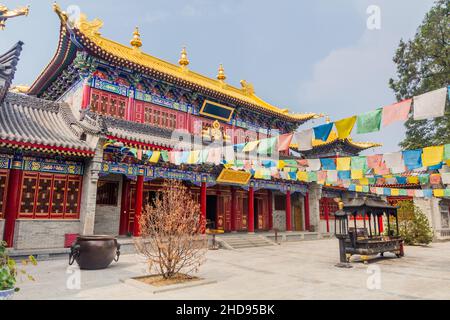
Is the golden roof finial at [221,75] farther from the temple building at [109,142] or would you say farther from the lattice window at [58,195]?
the lattice window at [58,195]

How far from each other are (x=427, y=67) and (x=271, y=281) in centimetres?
1611

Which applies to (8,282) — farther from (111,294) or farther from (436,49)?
(436,49)

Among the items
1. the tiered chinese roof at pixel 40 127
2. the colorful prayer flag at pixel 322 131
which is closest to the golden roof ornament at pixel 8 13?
the tiered chinese roof at pixel 40 127

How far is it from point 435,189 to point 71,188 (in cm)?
1958

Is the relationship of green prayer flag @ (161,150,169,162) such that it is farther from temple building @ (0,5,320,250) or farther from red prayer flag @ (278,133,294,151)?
red prayer flag @ (278,133,294,151)

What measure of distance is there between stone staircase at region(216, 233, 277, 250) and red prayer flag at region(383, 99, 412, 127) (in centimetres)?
875

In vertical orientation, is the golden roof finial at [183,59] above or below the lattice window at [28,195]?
above

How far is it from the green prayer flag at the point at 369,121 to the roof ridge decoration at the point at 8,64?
9724 mm

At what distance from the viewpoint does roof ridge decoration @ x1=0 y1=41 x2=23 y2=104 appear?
920 centimetres

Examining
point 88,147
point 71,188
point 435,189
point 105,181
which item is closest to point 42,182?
point 71,188

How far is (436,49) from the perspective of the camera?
16.3 metres

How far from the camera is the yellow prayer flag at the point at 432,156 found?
30.5 feet

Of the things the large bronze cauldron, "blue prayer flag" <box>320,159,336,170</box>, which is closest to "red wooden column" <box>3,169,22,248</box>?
the large bronze cauldron

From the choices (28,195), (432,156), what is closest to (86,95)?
(28,195)
